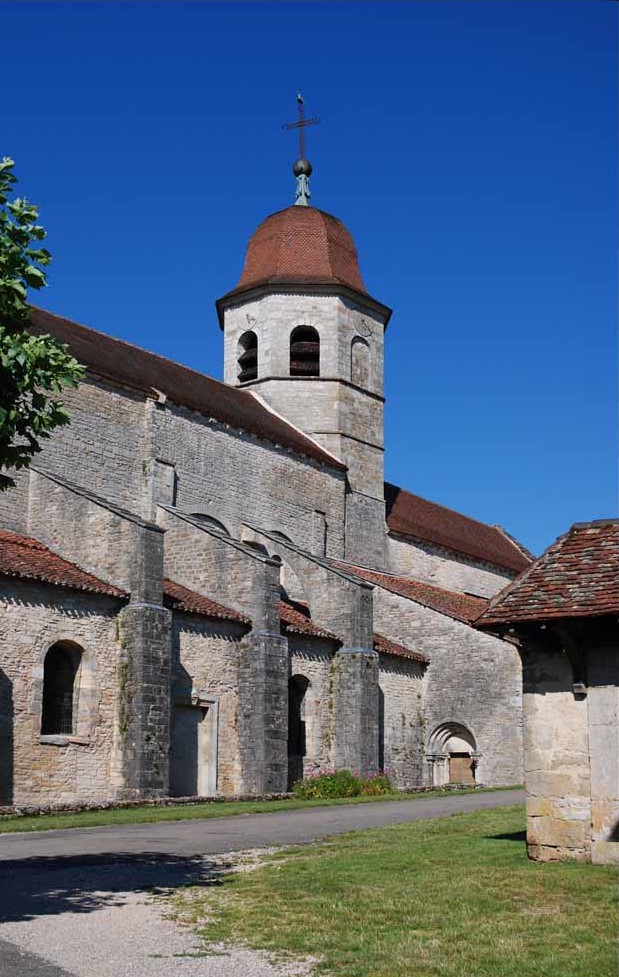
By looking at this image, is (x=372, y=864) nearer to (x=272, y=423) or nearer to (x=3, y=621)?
(x=3, y=621)

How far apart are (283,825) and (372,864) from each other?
4.88m

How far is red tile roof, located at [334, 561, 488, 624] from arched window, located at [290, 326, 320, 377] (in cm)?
669

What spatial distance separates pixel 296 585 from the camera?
28859mm

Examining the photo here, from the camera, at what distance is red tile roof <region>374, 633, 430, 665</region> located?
95.1ft

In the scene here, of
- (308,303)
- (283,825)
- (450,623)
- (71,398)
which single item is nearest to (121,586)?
(71,398)

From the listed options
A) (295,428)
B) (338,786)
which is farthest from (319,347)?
(338,786)

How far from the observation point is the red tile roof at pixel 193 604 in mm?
23016

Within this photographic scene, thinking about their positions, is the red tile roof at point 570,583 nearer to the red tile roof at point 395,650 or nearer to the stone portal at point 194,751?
the stone portal at point 194,751

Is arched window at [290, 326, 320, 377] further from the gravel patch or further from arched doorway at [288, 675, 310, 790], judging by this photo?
the gravel patch

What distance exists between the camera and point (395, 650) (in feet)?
96.4

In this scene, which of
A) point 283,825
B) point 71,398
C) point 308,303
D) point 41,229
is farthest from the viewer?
point 308,303

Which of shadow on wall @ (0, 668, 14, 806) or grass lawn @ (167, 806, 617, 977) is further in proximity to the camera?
shadow on wall @ (0, 668, 14, 806)

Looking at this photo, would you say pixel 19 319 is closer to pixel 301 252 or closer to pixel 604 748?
pixel 604 748

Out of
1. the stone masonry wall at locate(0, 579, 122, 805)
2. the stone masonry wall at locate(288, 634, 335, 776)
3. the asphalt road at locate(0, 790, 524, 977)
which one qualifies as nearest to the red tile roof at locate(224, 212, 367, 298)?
the stone masonry wall at locate(288, 634, 335, 776)
